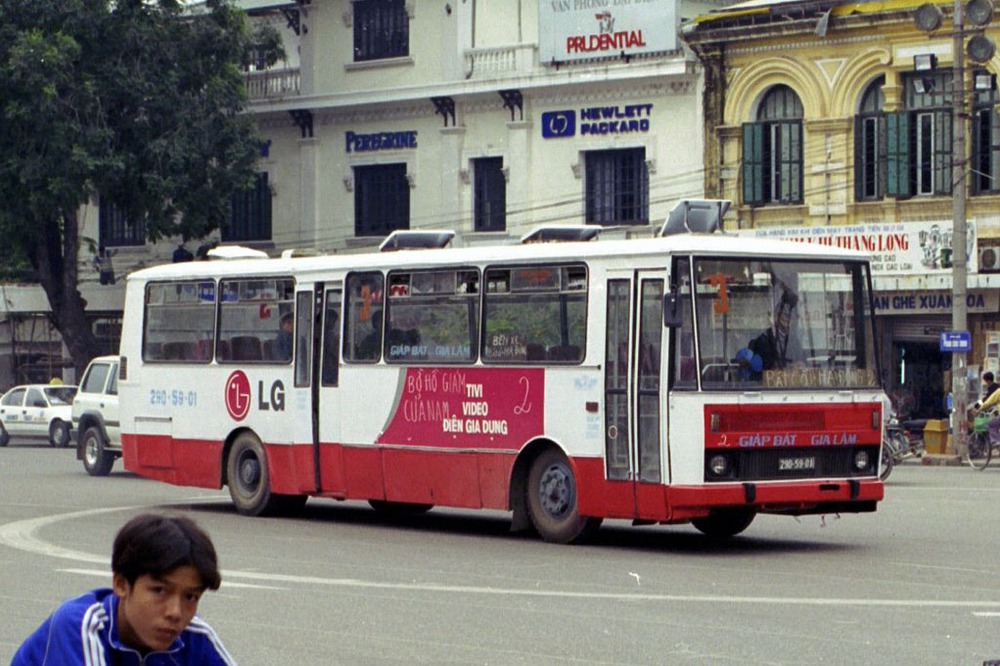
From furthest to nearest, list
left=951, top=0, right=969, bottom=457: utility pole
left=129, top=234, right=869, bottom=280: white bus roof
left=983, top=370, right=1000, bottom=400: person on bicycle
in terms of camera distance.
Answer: left=983, top=370, right=1000, bottom=400: person on bicycle, left=951, top=0, right=969, bottom=457: utility pole, left=129, top=234, right=869, bottom=280: white bus roof

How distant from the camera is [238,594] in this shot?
13609 millimetres

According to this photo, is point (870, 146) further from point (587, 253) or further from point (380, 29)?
point (587, 253)

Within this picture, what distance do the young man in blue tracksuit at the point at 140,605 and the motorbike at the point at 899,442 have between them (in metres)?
18.6

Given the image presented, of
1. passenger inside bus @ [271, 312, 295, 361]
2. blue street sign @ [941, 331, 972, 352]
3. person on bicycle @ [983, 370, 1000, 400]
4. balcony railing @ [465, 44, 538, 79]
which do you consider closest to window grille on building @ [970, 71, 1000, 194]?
person on bicycle @ [983, 370, 1000, 400]

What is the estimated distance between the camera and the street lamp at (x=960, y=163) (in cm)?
3191

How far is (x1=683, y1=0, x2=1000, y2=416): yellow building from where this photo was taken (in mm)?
35250

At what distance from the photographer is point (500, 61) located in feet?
138

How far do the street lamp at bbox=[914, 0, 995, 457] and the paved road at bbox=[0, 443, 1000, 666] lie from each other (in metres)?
10.6

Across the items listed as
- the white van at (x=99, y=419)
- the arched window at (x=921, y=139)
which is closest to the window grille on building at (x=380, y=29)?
the arched window at (x=921, y=139)

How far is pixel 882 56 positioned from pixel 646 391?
21.5 metres

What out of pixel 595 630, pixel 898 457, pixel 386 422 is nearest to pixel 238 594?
pixel 595 630

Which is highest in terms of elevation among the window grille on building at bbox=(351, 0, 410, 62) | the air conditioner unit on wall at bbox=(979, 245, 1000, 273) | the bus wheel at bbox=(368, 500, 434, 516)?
the window grille on building at bbox=(351, 0, 410, 62)

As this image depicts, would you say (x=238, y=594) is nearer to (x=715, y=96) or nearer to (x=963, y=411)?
(x=963, y=411)

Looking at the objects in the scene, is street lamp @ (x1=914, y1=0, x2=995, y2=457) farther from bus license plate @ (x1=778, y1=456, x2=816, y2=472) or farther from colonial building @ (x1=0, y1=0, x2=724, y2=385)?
bus license plate @ (x1=778, y1=456, x2=816, y2=472)
